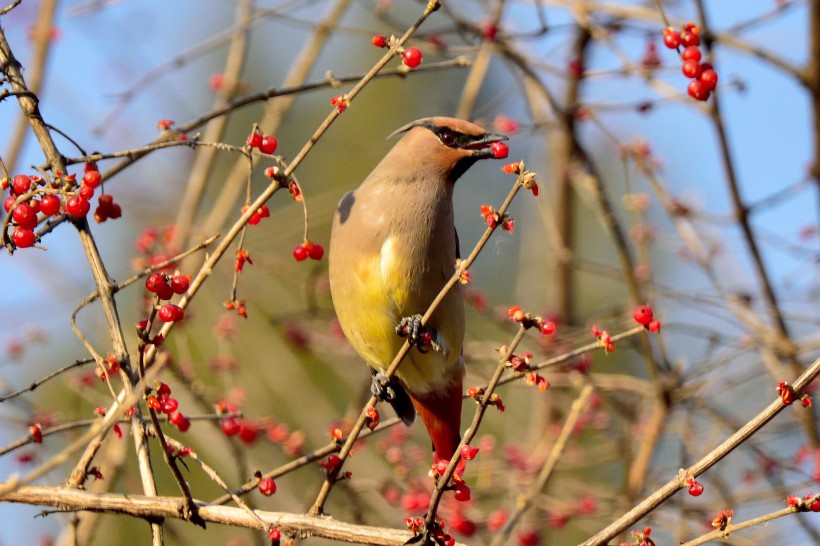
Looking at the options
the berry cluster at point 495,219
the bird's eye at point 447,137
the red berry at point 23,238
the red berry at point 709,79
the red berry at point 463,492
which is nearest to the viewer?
the berry cluster at point 495,219

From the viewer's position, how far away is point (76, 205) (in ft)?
7.24

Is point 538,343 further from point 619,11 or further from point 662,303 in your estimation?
point 619,11

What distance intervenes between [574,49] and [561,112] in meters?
0.73

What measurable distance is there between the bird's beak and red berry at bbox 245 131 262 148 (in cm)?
101

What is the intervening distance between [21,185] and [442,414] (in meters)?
1.68

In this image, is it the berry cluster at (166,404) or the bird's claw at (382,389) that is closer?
the berry cluster at (166,404)

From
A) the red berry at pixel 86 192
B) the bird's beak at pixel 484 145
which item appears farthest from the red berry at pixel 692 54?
the red berry at pixel 86 192

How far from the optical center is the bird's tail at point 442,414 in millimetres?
3391

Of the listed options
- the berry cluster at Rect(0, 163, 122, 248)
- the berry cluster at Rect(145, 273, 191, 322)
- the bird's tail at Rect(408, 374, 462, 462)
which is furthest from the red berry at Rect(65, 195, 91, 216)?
the bird's tail at Rect(408, 374, 462, 462)

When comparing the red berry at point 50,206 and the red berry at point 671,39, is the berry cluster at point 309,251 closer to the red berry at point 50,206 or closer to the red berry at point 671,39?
the red berry at point 50,206

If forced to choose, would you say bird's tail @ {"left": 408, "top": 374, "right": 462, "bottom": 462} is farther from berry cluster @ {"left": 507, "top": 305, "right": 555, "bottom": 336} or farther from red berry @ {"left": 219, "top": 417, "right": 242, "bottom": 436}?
berry cluster @ {"left": 507, "top": 305, "right": 555, "bottom": 336}

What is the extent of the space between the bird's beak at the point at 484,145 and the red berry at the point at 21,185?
1507mm

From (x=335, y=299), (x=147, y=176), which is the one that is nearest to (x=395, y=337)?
(x=335, y=299)

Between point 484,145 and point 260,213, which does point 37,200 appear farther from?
point 484,145
